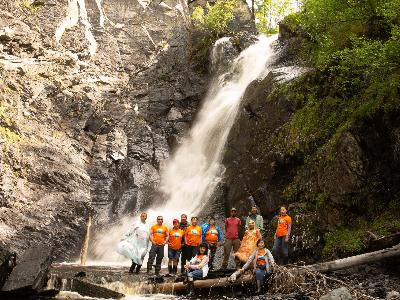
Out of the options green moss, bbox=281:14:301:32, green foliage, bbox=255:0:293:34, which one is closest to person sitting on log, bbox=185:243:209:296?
green moss, bbox=281:14:301:32

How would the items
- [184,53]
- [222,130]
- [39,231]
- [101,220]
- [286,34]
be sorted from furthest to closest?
[184,53], [286,34], [222,130], [101,220], [39,231]

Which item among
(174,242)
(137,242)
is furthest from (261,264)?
(137,242)

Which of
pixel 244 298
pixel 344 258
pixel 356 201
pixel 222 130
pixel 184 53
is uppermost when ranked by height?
pixel 184 53

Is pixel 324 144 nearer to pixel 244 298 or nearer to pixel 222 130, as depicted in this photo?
pixel 244 298

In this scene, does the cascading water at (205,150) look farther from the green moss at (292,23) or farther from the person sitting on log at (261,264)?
the person sitting on log at (261,264)

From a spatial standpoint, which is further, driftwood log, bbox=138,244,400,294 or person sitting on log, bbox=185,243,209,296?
person sitting on log, bbox=185,243,209,296

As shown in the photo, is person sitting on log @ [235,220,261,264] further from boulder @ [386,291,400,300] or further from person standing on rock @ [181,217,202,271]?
boulder @ [386,291,400,300]

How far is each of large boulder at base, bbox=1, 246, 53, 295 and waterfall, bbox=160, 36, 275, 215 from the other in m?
9.66

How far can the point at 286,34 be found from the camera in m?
26.7

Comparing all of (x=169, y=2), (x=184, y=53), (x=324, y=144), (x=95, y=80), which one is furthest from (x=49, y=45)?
(x=324, y=144)

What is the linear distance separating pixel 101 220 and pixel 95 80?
11.5m

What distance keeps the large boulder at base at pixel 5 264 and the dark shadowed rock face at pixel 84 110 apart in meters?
7.18

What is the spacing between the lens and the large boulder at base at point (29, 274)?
36.1ft

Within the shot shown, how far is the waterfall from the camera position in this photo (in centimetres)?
2266
